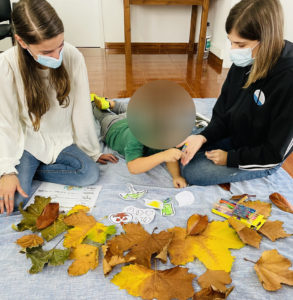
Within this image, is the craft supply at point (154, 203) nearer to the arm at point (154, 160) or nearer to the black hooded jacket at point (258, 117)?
the arm at point (154, 160)

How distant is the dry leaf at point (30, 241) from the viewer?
0.93m

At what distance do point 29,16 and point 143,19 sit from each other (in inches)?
109

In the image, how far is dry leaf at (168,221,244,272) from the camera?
87 cm

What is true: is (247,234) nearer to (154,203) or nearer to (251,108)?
(154,203)

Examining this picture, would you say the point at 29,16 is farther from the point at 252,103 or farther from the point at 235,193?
the point at 235,193

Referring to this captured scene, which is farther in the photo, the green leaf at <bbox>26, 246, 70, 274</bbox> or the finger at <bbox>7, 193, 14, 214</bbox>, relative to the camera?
the finger at <bbox>7, 193, 14, 214</bbox>

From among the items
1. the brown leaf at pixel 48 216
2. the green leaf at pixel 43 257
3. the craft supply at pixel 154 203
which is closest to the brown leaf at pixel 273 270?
the craft supply at pixel 154 203

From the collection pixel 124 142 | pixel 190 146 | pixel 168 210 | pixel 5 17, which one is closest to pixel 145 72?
pixel 5 17

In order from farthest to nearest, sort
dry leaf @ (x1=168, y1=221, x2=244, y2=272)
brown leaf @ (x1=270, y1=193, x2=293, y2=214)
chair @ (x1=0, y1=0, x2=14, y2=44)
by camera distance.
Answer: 1. chair @ (x1=0, y1=0, x2=14, y2=44)
2. brown leaf @ (x1=270, y1=193, x2=293, y2=214)
3. dry leaf @ (x1=168, y1=221, x2=244, y2=272)

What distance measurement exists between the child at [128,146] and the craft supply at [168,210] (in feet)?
0.47

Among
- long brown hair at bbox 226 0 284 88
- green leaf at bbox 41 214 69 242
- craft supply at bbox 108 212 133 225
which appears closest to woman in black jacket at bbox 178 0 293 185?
long brown hair at bbox 226 0 284 88

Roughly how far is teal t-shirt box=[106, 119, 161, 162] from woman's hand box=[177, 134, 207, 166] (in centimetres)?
12

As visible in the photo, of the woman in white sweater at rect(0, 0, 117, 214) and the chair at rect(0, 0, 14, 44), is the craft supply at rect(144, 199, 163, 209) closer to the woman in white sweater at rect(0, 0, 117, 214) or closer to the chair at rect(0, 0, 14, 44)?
the woman in white sweater at rect(0, 0, 117, 214)

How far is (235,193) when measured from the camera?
3.88ft
